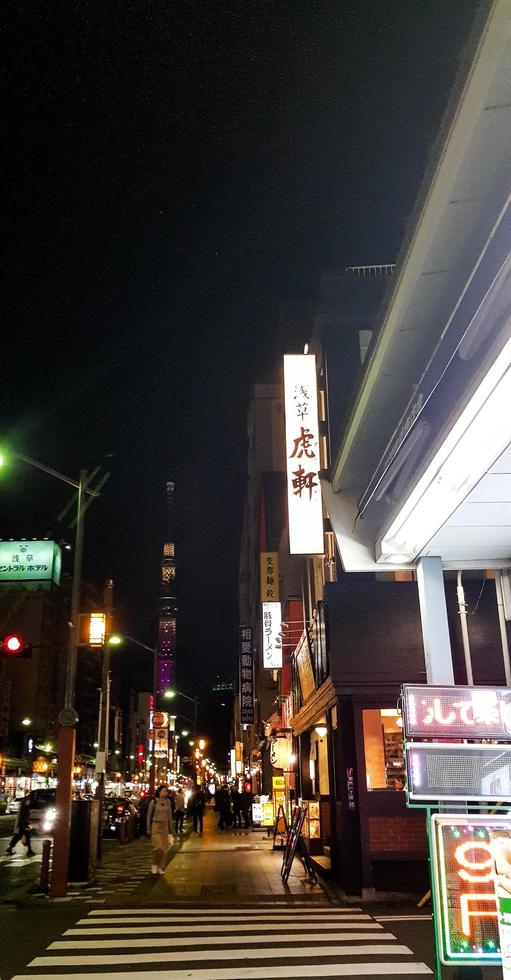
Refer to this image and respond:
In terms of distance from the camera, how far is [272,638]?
3488cm

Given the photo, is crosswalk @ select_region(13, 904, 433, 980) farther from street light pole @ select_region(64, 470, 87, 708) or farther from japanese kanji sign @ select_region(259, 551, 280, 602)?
japanese kanji sign @ select_region(259, 551, 280, 602)

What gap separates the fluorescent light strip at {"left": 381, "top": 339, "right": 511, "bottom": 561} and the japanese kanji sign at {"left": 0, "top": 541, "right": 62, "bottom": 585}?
547 inches

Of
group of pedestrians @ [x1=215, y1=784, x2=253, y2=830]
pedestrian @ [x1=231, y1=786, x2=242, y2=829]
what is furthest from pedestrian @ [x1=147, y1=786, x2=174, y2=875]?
pedestrian @ [x1=231, y1=786, x2=242, y2=829]

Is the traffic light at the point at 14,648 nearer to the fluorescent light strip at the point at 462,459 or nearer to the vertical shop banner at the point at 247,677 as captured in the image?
the fluorescent light strip at the point at 462,459

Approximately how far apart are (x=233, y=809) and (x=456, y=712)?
31.7 meters

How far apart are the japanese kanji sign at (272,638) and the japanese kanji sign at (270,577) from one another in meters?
4.06

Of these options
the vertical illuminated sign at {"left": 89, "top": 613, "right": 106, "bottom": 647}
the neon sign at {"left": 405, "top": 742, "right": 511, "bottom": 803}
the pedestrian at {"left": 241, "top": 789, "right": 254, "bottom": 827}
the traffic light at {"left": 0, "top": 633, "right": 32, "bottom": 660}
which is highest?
the vertical illuminated sign at {"left": 89, "top": 613, "right": 106, "bottom": 647}

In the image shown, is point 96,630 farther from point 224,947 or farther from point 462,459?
point 462,459

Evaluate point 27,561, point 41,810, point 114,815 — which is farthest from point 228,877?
point 114,815

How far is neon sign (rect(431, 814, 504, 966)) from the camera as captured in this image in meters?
6.43

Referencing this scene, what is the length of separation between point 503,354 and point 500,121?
56.2 inches

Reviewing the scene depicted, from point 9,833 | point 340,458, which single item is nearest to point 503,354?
point 340,458

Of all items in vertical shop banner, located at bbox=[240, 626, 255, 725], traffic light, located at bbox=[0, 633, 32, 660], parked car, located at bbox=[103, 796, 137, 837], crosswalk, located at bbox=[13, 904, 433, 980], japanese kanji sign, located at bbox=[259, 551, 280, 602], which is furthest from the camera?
vertical shop banner, located at bbox=[240, 626, 255, 725]

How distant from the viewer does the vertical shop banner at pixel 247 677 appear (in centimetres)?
5128
